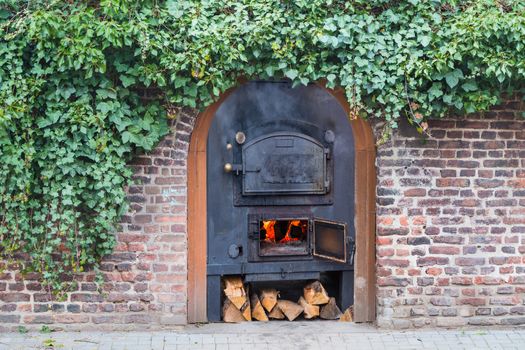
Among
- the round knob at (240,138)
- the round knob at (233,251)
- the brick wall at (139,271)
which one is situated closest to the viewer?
the brick wall at (139,271)

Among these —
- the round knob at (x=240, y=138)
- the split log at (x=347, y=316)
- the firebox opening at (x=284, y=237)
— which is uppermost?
the round knob at (x=240, y=138)

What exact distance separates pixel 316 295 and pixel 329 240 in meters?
0.60

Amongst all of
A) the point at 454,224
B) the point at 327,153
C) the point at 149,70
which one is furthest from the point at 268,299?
the point at 149,70

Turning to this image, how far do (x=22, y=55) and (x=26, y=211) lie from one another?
1.36 m

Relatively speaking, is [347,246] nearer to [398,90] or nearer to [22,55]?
[398,90]

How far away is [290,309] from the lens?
667 centimetres

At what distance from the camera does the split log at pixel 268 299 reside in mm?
6656

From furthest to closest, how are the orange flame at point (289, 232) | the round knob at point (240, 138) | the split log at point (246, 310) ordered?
the orange flame at point (289, 232) → the split log at point (246, 310) → the round knob at point (240, 138)

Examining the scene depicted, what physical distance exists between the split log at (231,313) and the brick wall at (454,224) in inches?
54.8

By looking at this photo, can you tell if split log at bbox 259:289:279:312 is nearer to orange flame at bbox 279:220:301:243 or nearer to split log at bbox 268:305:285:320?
split log at bbox 268:305:285:320

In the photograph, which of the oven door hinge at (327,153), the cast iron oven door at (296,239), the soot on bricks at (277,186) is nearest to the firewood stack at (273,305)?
the soot on bricks at (277,186)

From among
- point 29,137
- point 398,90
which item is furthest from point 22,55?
point 398,90

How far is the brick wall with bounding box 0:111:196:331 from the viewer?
20.2 feet

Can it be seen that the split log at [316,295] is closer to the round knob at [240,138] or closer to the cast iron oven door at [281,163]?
the cast iron oven door at [281,163]
